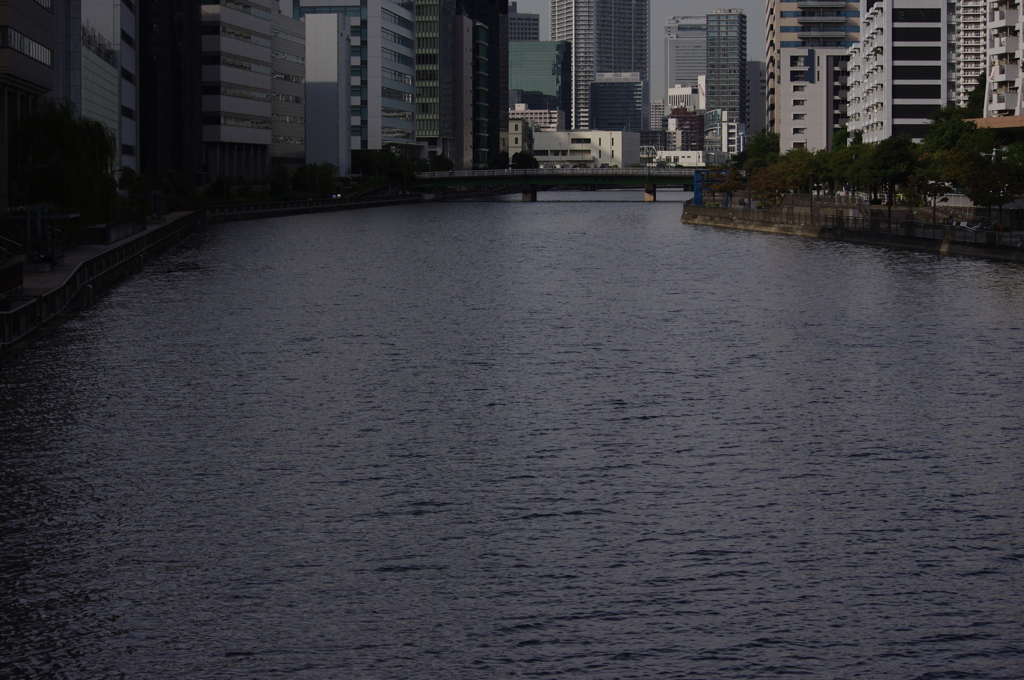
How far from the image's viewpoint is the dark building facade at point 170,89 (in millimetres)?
148625

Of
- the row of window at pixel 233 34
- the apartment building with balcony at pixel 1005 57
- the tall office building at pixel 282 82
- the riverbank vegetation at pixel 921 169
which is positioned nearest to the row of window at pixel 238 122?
the tall office building at pixel 282 82

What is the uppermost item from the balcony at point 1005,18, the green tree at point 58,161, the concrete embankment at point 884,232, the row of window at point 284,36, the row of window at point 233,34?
the row of window at point 284,36

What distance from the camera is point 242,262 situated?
80375 mm

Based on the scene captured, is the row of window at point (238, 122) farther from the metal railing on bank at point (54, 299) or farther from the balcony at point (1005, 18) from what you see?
the metal railing on bank at point (54, 299)

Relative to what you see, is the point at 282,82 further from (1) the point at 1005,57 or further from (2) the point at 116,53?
(1) the point at 1005,57

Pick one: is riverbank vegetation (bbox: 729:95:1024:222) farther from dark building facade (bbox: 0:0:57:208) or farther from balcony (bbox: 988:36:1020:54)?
dark building facade (bbox: 0:0:57:208)

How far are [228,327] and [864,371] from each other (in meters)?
22.3

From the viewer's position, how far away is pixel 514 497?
24703mm

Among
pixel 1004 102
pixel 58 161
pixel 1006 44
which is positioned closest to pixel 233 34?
pixel 1006 44

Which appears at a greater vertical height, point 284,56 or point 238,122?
point 284,56

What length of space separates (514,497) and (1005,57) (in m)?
108

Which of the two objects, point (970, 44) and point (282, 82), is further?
point (282, 82)

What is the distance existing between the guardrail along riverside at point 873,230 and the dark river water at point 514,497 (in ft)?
88.8

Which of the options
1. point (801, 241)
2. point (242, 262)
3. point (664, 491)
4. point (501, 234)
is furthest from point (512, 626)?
point (501, 234)
